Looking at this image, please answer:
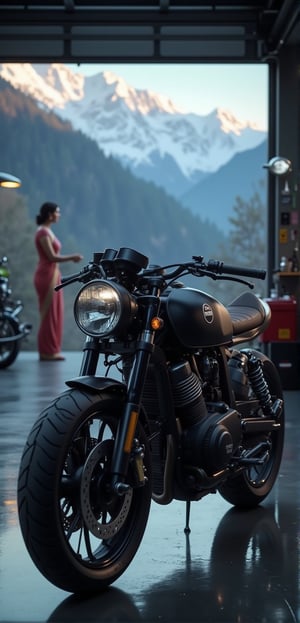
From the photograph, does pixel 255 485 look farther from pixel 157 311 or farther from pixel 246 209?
pixel 246 209

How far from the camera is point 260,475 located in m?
3.47

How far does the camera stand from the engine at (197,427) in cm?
273

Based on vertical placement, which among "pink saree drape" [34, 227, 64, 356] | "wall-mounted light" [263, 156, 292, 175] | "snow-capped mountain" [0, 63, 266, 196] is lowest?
"pink saree drape" [34, 227, 64, 356]

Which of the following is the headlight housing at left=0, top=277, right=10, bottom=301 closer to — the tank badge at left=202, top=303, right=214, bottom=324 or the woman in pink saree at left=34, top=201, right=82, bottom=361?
the woman in pink saree at left=34, top=201, right=82, bottom=361

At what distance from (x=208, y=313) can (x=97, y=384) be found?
18.7 inches

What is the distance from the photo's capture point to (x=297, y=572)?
261 cm

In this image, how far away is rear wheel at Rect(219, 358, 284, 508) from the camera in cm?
328

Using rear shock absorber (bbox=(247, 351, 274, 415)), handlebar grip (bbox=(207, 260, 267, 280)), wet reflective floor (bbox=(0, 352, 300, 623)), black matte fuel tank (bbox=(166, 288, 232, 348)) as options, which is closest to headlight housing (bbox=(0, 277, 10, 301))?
wet reflective floor (bbox=(0, 352, 300, 623))

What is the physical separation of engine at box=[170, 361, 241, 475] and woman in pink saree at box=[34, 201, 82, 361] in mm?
7374

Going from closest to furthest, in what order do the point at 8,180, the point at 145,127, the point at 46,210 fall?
the point at 8,180 → the point at 46,210 → the point at 145,127

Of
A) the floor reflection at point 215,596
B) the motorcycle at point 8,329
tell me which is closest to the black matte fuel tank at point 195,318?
the floor reflection at point 215,596

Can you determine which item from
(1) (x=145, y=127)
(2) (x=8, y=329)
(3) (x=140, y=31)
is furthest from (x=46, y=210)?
(1) (x=145, y=127)

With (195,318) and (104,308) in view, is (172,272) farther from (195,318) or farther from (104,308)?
(104,308)

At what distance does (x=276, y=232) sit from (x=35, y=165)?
15.0 m
